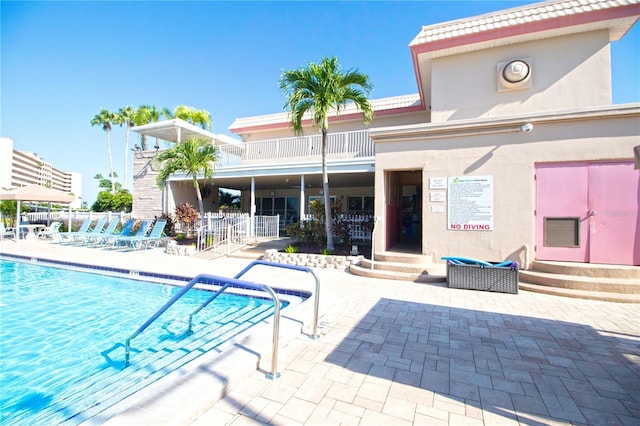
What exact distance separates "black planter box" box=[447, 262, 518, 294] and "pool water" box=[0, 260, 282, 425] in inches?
168

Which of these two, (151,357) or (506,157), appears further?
(506,157)

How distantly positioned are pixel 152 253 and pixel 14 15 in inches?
416

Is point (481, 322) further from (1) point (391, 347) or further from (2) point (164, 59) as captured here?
(2) point (164, 59)

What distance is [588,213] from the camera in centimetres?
674

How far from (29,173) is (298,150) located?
139904 mm

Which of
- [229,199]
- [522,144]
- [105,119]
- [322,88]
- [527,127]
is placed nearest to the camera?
[527,127]

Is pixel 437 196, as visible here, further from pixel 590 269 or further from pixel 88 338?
pixel 88 338

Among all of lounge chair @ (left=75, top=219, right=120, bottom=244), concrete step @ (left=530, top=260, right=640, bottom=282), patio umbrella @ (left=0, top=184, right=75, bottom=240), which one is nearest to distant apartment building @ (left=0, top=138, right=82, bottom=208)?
patio umbrella @ (left=0, top=184, right=75, bottom=240)

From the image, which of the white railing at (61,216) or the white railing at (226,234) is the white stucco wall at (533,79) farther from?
the white railing at (61,216)

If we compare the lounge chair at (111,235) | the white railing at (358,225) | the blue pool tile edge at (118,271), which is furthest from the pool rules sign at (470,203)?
the lounge chair at (111,235)

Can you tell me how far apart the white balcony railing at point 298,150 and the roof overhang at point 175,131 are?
0.98 meters

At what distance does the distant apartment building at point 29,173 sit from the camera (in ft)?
265

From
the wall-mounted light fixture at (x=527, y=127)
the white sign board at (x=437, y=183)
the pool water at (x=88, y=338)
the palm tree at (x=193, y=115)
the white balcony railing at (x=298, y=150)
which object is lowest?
the pool water at (x=88, y=338)

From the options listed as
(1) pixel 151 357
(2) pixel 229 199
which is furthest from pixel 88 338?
(2) pixel 229 199
